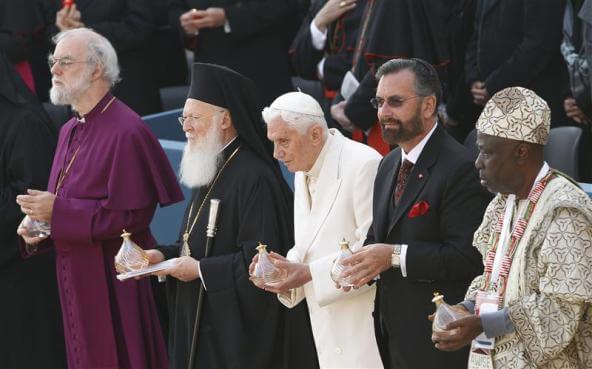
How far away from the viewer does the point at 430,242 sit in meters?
5.82

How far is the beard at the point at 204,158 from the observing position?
6.95 metres

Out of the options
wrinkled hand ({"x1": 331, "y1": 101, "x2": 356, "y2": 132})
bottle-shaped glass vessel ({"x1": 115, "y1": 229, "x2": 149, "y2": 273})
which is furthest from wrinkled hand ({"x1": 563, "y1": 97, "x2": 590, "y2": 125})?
bottle-shaped glass vessel ({"x1": 115, "y1": 229, "x2": 149, "y2": 273})

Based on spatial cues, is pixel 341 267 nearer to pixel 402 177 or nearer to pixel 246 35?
pixel 402 177

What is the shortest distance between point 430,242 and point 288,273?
780mm

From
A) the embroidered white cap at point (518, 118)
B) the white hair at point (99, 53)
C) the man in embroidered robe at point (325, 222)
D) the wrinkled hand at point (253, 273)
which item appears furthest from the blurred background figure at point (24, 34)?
the embroidered white cap at point (518, 118)

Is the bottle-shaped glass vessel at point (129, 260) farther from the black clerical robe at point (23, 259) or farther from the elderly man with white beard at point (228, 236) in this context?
the black clerical robe at point (23, 259)

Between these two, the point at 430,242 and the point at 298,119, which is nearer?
the point at 430,242

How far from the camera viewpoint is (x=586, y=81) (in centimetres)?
788

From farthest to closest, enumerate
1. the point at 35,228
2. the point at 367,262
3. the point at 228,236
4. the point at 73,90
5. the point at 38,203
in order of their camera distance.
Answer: the point at 73,90, the point at 35,228, the point at 38,203, the point at 228,236, the point at 367,262

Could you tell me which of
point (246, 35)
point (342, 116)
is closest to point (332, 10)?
point (342, 116)

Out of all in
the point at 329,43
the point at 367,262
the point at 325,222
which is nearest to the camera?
the point at 367,262

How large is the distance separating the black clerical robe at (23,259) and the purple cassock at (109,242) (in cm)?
44

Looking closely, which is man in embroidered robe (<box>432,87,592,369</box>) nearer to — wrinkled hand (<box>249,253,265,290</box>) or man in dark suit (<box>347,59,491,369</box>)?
man in dark suit (<box>347,59,491,369</box>)

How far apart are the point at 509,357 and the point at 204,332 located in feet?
7.73
